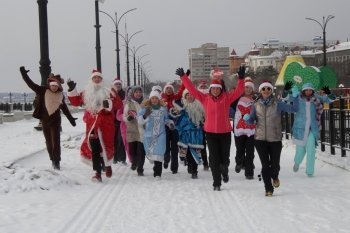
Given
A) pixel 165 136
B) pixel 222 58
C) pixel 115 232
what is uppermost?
pixel 222 58

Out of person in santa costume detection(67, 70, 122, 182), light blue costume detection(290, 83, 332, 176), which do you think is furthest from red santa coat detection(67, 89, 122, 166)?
light blue costume detection(290, 83, 332, 176)

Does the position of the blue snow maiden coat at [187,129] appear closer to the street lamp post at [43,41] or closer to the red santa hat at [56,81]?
the red santa hat at [56,81]

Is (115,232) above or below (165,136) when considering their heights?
below

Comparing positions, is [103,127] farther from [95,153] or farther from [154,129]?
[154,129]

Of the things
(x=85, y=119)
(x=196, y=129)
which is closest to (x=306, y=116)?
(x=196, y=129)

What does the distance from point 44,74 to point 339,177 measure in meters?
10.3

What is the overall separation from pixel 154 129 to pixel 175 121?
454 mm

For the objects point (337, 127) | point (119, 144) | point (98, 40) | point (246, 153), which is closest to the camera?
point (246, 153)

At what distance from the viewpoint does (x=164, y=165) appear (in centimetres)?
1101

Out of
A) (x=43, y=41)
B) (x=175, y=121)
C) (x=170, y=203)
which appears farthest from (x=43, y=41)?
(x=170, y=203)

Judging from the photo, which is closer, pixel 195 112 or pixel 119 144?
pixel 195 112

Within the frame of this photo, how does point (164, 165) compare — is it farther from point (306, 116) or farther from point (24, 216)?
point (24, 216)

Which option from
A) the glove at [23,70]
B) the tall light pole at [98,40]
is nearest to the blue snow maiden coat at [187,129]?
the glove at [23,70]

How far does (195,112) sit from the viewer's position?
399 inches
